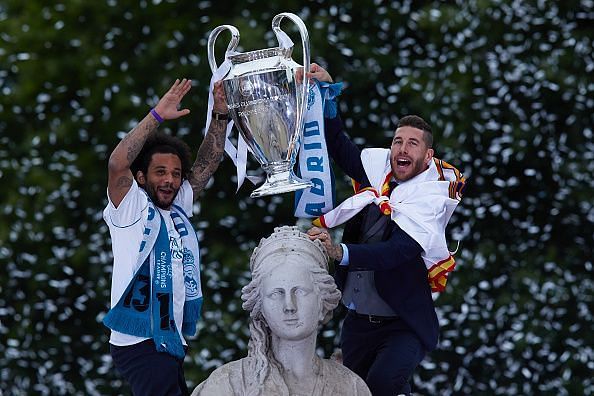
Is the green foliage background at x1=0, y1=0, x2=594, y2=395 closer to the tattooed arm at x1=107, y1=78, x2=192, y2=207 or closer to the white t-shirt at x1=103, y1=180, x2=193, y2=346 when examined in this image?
the white t-shirt at x1=103, y1=180, x2=193, y2=346

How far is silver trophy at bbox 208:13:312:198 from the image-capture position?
477cm

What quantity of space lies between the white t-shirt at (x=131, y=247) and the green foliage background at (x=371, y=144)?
323 centimetres

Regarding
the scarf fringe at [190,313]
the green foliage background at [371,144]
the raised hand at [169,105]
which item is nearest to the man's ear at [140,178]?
the raised hand at [169,105]

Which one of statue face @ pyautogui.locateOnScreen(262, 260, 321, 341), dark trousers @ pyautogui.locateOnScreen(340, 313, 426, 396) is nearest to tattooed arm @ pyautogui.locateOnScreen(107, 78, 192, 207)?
statue face @ pyautogui.locateOnScreen(262, 260, 321, 341)

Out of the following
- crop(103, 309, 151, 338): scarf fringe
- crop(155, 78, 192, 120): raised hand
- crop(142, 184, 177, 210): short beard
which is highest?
crop(155, 78, 192, 120): raised hand

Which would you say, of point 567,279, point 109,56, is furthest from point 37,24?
point 567,279

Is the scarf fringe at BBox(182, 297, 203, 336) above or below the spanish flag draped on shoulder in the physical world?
below

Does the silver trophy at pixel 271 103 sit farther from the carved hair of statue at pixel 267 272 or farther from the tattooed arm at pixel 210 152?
the tattooed arm at pixel 210 152

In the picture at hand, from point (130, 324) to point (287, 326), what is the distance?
711 mm

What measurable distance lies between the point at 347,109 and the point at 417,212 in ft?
11.8

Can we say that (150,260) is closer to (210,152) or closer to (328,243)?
(210,152)

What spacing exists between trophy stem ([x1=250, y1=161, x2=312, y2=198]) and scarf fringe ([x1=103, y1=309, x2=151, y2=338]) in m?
0.58

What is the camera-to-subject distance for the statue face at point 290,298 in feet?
14.7

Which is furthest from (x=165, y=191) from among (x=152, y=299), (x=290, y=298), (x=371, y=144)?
(x=371, y=144)
